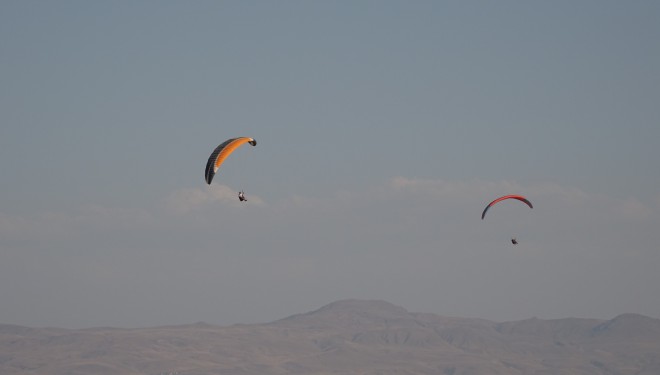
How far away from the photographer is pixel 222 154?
93.4 metres

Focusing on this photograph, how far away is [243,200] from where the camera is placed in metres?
91.9

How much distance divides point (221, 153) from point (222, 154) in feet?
A: 0.44

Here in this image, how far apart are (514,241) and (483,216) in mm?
4255

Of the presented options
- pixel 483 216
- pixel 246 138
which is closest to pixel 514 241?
pixel 483 216

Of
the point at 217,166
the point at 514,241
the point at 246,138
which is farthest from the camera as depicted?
the point at 514,241

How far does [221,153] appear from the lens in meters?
93.3

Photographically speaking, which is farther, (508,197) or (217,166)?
(508,197)

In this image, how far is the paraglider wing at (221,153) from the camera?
8973cm

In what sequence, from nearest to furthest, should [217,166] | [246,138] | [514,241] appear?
[217,166] < [246,138] < [514,241]

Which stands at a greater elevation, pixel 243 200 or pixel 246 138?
pixel 246 138

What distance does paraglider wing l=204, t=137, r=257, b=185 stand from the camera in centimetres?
8973

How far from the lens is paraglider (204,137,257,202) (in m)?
89.7

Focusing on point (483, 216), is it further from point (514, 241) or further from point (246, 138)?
point (246, 138)

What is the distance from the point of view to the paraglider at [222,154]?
8969 cm
